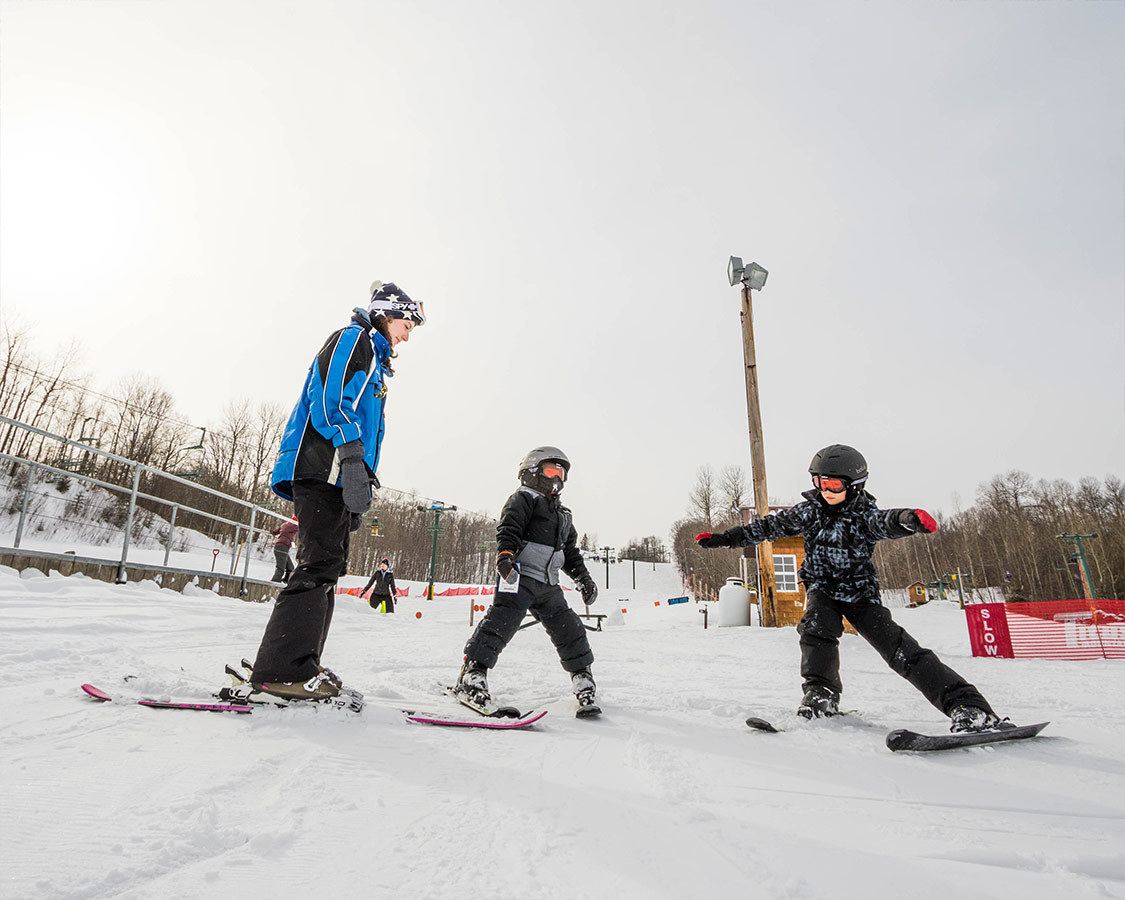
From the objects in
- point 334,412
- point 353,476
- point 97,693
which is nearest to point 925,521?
point 353,476

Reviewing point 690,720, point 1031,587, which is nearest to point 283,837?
point 690,720

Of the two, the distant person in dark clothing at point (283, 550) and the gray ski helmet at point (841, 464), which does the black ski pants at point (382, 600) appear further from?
the gray ski helmet at point (841, 464)

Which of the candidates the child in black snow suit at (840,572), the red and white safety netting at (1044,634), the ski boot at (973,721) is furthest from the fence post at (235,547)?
the red and white safety netting at (1044,634)

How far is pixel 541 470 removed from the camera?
140 inches

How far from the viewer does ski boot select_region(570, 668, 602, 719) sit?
2.65 meters

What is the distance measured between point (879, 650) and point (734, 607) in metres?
10.4

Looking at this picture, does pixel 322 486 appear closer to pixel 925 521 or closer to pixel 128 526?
pixel 925 521

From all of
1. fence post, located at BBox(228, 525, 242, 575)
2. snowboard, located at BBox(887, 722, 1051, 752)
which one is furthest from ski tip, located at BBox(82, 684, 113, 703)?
fence post, located at BBox(228, 525, 242, 575)

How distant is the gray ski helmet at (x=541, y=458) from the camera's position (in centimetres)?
358

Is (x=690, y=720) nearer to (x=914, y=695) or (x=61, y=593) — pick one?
(x=914, y=695)

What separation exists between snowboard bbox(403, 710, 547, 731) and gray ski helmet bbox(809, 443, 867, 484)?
6.44ft

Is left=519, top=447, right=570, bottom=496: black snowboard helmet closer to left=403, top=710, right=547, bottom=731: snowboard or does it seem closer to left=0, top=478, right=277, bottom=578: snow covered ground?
left=403, top=710, right=547, bottom=731: snowboard

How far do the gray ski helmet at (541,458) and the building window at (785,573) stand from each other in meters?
9.72

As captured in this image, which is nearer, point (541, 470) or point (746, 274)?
point (541, 470)
